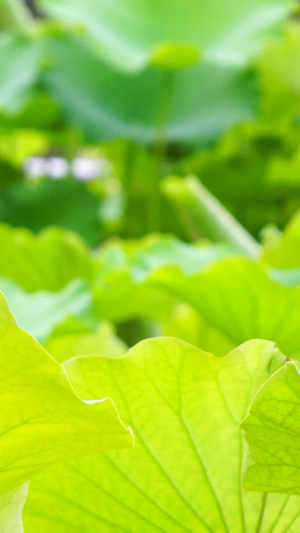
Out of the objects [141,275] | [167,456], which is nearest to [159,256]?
[141,275]

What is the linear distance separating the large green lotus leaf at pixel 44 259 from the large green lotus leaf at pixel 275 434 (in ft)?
1.29

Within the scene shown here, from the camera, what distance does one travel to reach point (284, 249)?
46 cm

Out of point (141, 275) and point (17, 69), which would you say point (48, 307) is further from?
point (17, 69)

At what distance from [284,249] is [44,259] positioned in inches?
8.6

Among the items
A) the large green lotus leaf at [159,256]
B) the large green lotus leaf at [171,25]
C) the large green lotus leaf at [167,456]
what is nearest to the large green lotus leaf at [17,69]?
the large green lotus leaf at [171,25]

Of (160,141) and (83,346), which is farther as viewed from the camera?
(160,141)

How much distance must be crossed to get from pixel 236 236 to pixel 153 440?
0.34 meters

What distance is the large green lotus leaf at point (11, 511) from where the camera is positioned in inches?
7.9

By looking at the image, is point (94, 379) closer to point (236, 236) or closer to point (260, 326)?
point (260, 326)

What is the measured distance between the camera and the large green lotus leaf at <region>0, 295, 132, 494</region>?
190mm

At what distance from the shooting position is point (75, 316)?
0.44 m

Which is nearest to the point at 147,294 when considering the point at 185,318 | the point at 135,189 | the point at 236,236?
the point at 185,318

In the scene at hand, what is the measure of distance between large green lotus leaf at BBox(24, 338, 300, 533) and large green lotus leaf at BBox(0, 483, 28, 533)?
0.09 ft

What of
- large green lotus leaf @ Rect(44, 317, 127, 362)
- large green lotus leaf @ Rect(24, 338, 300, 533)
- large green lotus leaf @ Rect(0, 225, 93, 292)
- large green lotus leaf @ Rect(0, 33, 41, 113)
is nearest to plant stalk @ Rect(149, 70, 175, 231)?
large green lotus leaf @ Rect(0, 33, 41, 113)
